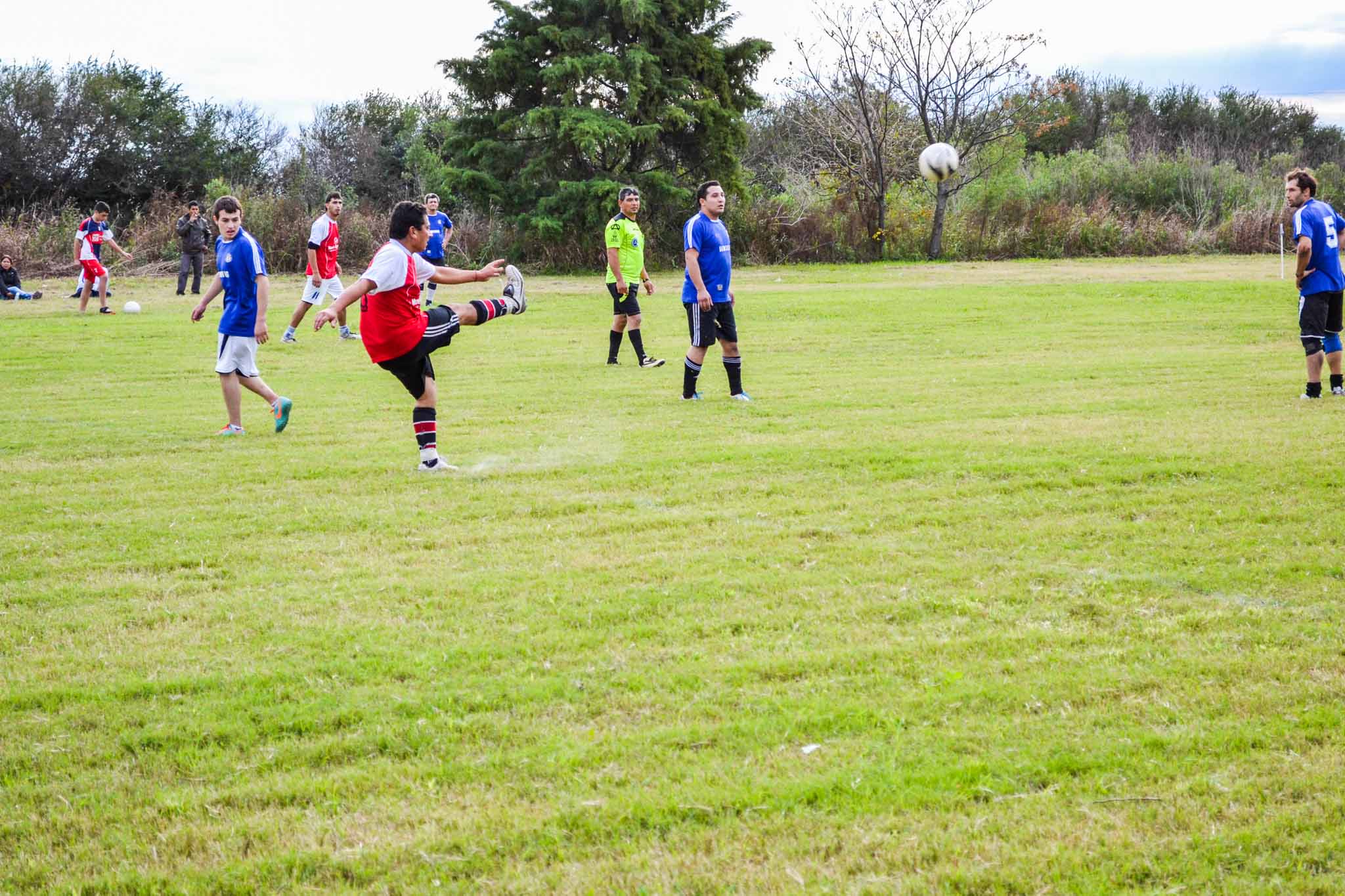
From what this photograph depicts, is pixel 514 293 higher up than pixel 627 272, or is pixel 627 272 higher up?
pixel 627 272

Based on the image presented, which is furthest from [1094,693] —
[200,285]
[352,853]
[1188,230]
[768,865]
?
[1188,230]

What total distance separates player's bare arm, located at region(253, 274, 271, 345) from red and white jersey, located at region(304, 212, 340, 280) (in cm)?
833

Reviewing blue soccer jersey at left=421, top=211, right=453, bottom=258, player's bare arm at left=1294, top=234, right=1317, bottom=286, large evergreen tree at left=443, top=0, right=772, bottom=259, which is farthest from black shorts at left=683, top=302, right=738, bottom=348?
large evergreen tree at left=443, top=0, right=772, bottom=259

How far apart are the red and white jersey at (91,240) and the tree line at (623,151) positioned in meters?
9.67

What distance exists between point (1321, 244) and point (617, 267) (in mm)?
7084

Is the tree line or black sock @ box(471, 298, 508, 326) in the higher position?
the tree line

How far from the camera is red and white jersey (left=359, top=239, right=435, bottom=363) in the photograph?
7.85m

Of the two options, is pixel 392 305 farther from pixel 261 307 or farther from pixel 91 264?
pixel 91 264

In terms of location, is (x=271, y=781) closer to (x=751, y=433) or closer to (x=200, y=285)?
(x=751, y=433)

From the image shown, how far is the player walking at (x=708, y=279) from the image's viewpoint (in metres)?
10.8

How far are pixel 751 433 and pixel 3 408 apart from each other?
299 inches

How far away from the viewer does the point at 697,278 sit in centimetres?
1080

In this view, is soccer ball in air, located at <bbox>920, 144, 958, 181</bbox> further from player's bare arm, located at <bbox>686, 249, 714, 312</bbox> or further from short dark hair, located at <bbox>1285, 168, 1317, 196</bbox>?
player's bare arm, located at <bbox>686, 249, 714, 312</bbox>

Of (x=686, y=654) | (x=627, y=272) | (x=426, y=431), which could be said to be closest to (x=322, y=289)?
(x=627, y=272)
